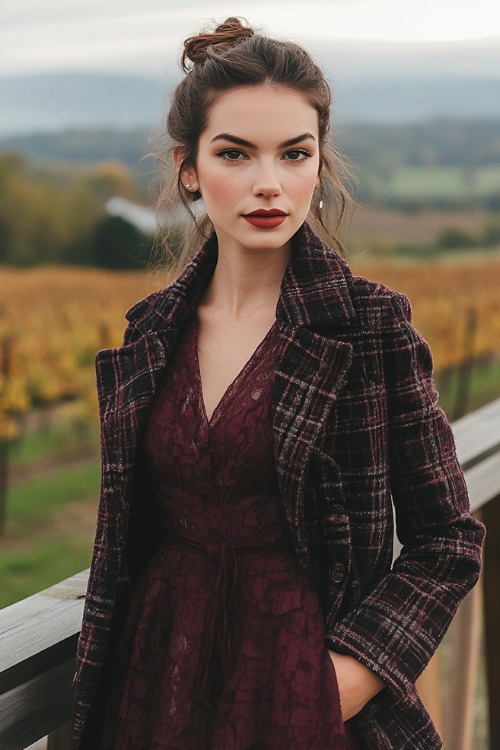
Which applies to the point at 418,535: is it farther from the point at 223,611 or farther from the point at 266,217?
the point at 266,217

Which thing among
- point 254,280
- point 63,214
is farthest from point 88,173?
point 254,280

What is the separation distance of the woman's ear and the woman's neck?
4.9 inches

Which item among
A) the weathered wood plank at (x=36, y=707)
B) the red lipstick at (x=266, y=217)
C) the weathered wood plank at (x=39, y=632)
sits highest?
the red lipstick at (x=266, y=217)

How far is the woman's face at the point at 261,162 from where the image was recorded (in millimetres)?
1317

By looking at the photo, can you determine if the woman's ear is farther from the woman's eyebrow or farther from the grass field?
the grass field

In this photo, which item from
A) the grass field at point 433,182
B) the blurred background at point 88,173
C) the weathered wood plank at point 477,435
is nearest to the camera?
the weathered wood plank at point 477,435

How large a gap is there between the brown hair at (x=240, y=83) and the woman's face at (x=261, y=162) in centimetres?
2

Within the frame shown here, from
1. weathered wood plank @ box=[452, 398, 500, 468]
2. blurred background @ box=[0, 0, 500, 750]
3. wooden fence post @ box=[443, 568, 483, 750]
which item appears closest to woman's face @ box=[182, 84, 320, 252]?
weathered wood plank @ box=[452, 398, 500, 468]

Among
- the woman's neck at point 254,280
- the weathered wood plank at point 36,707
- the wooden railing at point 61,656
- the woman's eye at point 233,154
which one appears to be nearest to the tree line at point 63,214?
the wooden railing at point 61,656

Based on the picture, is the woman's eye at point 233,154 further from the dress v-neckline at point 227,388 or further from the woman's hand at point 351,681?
the woman's hand at point 351,681

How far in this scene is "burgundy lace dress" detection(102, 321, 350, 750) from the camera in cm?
→ 127

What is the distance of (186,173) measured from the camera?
1521 mm

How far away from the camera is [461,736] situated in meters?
2.36

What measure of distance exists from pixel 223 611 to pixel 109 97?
357 cm
